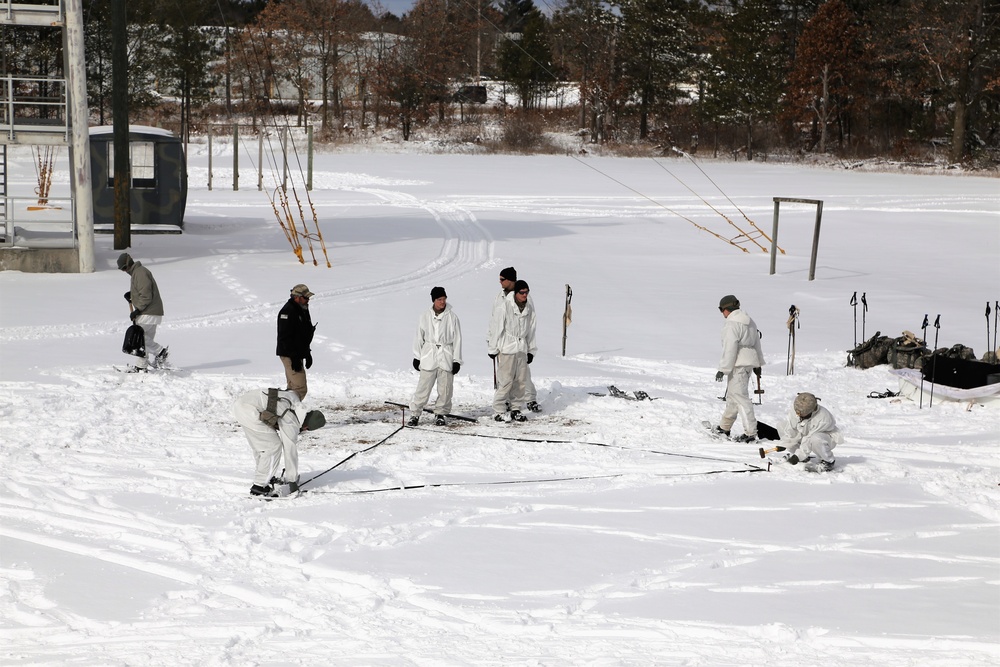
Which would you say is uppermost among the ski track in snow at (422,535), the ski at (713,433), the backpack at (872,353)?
the backpack at (872,353)

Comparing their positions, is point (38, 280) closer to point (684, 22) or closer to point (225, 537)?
point (225, 537)

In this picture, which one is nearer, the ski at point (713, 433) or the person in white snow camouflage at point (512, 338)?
the ski at point (713, 433)

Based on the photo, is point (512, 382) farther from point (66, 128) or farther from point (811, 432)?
point (66, 128)

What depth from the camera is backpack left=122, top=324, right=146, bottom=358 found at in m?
12.4

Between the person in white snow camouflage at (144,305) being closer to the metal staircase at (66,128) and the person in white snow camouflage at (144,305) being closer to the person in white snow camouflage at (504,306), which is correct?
the person in white snow camouflage at (504,306)

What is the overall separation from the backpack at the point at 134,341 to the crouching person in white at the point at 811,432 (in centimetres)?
753

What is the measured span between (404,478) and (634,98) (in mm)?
55029

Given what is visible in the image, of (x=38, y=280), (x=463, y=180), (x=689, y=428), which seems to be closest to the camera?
(x=689, y=428)

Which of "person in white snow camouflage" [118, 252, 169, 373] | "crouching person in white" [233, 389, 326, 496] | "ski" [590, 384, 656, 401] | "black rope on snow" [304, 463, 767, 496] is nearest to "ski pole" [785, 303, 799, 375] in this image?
"ski" [590, 384, 656, 401]

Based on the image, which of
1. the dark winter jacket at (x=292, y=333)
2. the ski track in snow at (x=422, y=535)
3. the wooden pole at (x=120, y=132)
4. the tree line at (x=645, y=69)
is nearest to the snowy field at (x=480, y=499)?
the ski track in snow at (x=422, y=535)

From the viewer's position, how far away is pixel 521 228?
27.1 m

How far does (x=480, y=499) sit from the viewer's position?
8.83m

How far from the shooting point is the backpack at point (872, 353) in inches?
547

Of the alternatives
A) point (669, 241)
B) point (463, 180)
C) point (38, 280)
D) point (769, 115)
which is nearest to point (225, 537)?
point (38, 280)
